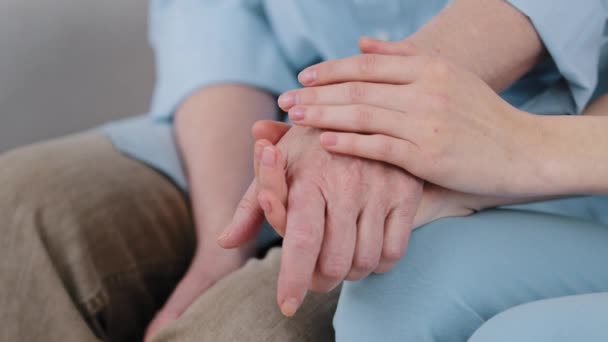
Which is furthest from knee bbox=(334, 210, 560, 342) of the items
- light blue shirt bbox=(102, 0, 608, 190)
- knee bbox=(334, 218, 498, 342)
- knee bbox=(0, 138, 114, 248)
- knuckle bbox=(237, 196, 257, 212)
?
knee bbox=(0, 138, 114, 248)

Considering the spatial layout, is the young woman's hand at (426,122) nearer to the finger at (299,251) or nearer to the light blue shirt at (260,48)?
the finger at (299,251)

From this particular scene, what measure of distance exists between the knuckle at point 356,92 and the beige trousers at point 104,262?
0.63 feet

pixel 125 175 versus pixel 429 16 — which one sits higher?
pixel 429 16

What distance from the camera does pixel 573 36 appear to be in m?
0.62

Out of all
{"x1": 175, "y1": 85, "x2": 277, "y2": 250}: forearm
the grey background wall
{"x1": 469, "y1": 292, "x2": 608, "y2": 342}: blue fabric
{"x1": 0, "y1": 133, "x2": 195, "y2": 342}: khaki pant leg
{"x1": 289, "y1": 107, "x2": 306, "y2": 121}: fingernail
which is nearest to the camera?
{"x1": 469, "y1": 292, "x2": 608, "y2": 342}: blue fabric

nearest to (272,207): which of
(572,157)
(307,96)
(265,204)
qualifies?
(265,204)

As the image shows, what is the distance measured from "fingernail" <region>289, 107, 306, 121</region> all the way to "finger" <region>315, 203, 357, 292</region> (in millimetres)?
75

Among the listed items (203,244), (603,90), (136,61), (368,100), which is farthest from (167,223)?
(136,61)

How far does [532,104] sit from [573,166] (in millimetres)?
177

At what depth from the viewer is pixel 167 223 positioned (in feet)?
2.59

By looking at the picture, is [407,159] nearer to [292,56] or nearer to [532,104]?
[532,104]

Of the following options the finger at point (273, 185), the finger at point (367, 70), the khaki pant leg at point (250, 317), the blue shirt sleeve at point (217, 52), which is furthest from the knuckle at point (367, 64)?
the blue shirt sleeve at point (217, 52)

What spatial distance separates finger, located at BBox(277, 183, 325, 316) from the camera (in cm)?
45

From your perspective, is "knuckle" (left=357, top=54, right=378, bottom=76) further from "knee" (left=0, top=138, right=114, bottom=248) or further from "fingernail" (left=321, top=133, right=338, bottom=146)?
"knee" (left=0, top=138, right=114, bottom=248)
